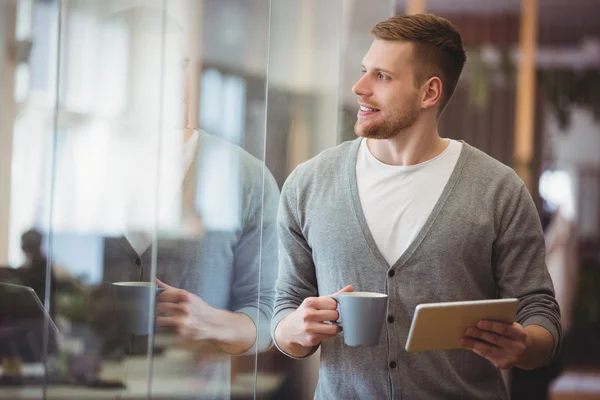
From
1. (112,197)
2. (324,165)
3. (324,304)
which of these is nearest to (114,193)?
(112,197)

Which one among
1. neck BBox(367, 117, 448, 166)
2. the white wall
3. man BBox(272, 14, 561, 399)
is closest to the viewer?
the white wall

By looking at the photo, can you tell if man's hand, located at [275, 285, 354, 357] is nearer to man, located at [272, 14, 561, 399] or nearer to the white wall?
man, located at [272, 14, 561, 399]

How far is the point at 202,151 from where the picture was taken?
121 cm

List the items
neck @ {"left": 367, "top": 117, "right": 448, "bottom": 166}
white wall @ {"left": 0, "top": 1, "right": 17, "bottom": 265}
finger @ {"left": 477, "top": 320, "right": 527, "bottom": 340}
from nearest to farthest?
1. white wall @ {"left": 0, "top": 1, "right": 17, "bottom": 265}
2. finger @ {"left": 477, "top": 320, "right": 527, "bottom": 340}
3. neck @ {"left": 367, "top": 117, "right": 448, "bottom": 166}

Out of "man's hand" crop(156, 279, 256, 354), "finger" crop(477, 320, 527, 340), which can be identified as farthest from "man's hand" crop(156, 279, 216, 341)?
"finger" crop(477, 320, 527, 340)

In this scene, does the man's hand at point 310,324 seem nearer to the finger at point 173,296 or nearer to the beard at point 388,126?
the finger at point 173,296

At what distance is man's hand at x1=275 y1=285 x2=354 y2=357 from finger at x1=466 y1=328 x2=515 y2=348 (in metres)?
0.20

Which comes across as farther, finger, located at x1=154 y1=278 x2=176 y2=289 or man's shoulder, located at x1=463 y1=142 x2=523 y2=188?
man's shoulder, located at x1=463 y1=142 x2=523 y2=188

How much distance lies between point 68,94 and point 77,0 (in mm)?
136

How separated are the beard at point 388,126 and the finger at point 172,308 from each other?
1.51 ft

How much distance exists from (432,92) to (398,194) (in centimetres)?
22

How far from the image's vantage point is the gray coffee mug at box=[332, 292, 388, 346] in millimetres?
1184

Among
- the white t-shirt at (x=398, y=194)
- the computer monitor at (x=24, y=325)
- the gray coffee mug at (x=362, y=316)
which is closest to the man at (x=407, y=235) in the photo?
the white t-shirt at (x=398, y=194)

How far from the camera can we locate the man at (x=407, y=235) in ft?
4.57
